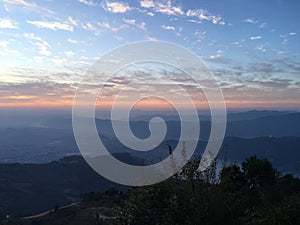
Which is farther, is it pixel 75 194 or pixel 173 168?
pixel 75 194

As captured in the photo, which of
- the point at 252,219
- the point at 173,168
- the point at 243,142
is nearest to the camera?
the point at 173,168

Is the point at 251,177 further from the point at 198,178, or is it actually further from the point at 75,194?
the point at 75,194

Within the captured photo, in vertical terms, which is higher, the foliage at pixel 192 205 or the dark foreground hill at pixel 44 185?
the foliage at pixel 192 205

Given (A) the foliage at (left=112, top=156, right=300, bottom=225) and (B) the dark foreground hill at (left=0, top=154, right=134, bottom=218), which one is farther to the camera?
(B) the dark foreground hill at (left=0, top=154, right=134, bottom=218)

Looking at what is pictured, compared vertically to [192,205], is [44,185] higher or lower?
lower

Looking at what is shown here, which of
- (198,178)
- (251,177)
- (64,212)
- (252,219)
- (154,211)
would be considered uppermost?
(198,178)

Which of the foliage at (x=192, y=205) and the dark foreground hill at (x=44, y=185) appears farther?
the dark foreground hill at (x=44, y=185)

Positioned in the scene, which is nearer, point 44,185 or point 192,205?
Answer: point 192,205

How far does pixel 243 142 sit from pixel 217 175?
514 feet

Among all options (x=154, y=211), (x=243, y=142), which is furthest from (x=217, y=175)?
(x=243, y=142)

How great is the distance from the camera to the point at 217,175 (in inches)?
313

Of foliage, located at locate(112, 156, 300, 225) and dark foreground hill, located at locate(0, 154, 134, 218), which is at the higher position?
foliage, located at locate(112, 156, 300, 225)

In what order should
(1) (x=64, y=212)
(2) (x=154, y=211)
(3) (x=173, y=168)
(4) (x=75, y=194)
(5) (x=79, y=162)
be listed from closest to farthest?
(2) (x=154, y=211) → (3) (x=173, y=168) → (1) (x=64, y=212) → (4) (x=75, y=194) → (5) (x=79, y=162)

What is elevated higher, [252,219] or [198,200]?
[198,200]
